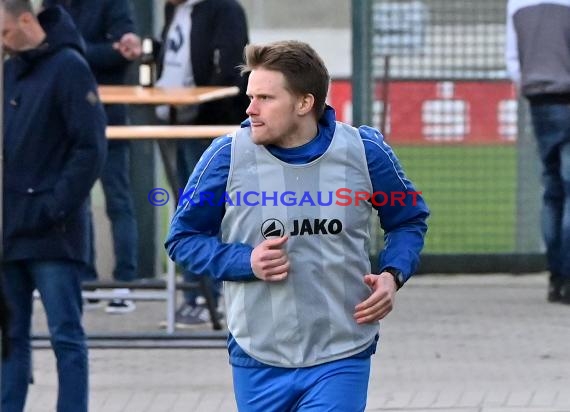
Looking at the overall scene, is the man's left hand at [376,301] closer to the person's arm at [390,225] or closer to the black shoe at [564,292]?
the person's arm at [390,225]

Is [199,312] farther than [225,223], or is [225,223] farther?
[199,312]

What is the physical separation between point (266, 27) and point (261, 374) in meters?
27.2

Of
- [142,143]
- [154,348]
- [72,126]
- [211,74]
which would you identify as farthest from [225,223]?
[142,143]

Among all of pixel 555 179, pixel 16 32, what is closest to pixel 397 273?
pixel 16 32

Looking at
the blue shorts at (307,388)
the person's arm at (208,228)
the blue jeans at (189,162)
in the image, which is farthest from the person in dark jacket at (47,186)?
the blue jeans at (189,162)

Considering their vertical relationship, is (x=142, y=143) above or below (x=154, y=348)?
above

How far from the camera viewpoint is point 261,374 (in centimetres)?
435

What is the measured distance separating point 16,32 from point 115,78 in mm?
3349

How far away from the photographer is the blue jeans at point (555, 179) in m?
9.01

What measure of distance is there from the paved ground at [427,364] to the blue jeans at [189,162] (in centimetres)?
33

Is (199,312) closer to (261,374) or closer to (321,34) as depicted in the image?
(261,374)

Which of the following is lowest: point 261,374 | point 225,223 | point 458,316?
point 458,316

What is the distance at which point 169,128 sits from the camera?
312 inches

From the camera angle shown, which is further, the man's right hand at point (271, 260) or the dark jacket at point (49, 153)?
the dark jacket at point (49, 153)
